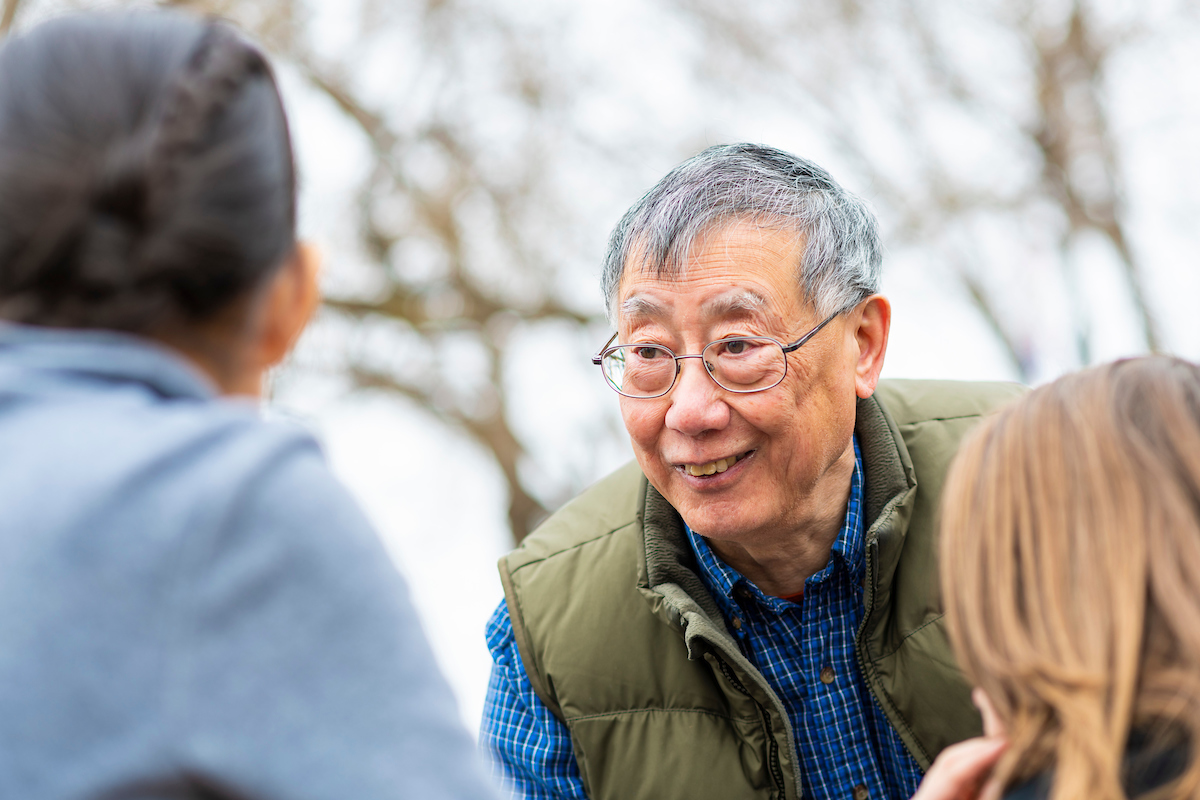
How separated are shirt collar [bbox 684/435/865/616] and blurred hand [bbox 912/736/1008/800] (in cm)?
84

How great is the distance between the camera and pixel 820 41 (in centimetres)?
921

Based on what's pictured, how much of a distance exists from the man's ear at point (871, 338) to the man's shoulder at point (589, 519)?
21.1 inches

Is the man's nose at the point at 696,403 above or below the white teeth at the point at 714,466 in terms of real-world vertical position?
above

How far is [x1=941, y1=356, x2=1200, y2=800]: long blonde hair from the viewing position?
3.89ft

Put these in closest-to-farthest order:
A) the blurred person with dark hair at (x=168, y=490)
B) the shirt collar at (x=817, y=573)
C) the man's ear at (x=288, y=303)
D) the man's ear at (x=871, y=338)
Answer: the blurred person with dark hair at (x=168, y=490), the man's ear at (x=288, y=303), the shirt collar at (x=817, y=573), the man's ear at (x=871, y=338)

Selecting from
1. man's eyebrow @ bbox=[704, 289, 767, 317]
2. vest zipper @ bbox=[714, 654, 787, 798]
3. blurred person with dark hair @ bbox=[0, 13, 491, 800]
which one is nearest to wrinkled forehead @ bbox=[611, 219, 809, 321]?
man's eyebrow @ bbox=[704, 289, 767, 317]

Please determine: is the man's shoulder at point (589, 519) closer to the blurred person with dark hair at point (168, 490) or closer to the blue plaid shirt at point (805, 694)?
the blue plaid shirt at point (805, 694)

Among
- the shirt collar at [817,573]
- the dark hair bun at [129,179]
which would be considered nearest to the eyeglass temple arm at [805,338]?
the shirt collar at [817,573]

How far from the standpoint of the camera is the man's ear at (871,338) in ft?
7.70

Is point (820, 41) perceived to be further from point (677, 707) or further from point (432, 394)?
point (677, 707)

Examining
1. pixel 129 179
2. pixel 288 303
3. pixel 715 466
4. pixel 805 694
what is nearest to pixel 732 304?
pixel 715 466

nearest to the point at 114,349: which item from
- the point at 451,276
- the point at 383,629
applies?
the point at 383,629

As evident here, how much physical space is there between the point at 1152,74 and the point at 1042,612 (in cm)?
842

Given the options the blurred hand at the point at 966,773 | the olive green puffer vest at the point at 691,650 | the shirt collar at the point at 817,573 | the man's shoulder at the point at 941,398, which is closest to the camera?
the blurred hand at the point at 966,773
